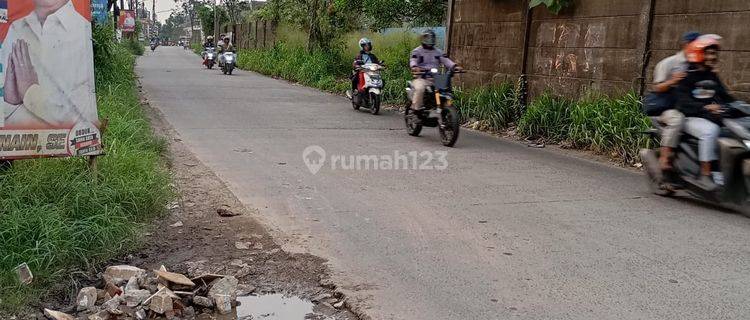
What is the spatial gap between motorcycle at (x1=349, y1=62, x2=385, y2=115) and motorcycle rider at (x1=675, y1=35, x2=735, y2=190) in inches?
326

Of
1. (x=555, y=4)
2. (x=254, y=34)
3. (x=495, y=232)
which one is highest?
(x=555, y=4)

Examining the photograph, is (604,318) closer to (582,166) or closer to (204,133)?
(582,166)

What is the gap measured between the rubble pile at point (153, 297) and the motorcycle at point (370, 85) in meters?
10.3

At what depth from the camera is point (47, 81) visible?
5.32 m

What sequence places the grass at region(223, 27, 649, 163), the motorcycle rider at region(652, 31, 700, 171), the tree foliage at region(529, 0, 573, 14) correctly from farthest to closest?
the tree foliage at region(529, 0, 573, 14), the grass at region(223, 27, 649, 163), the motorcycle rider at region(652, 31, 700, 171)

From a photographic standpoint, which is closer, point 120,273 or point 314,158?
point 120,273

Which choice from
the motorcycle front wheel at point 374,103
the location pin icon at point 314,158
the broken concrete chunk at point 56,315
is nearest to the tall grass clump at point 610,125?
the location pin icon at point 314,158

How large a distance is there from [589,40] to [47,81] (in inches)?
308

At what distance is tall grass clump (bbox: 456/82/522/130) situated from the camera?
12070mm

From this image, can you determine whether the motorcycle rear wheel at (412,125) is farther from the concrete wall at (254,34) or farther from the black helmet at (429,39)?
the concrete wall at (254,34)

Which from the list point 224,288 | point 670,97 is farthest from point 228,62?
point 224,288

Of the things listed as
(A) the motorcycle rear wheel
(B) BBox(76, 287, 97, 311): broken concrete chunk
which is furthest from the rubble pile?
(A) the motorcycle rear wheel

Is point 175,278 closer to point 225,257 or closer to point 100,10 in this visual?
point 225,257

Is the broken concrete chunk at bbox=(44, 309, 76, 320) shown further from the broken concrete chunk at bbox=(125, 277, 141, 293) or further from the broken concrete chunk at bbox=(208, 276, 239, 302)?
the broken concrete chunk at bbox=(208, 276, 239, 302)
